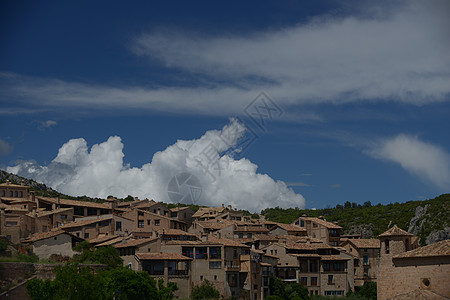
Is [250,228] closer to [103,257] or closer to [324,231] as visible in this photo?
[324,231]

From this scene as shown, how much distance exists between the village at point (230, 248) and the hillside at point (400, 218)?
64.5 feet

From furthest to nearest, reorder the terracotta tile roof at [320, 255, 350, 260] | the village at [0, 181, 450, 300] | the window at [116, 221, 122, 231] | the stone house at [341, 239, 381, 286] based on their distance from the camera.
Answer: the stone house at [341, 239, 381, 286], the window at [116, 221, 122, 231], the terracotta tile roof at [320, 255, 350, 260], the village at [0, 181, 450, 300]

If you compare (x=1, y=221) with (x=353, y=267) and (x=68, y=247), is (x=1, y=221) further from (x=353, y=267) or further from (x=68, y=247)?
(x=353, y=267)

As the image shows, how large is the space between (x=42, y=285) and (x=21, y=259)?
29.3ft

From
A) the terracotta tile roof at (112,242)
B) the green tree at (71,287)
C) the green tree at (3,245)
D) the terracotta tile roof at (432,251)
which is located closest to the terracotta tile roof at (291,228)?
the terracotta tile roof at (112,242)

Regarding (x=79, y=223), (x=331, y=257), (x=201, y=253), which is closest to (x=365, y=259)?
(x=331, y=257)

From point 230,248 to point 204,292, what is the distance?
306 inches

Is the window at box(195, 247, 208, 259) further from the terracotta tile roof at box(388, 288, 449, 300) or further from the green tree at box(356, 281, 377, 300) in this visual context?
the terracotta tile roof at box(388, 288, 449, 300)

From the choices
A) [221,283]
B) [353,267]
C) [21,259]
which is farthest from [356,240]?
[21,259]

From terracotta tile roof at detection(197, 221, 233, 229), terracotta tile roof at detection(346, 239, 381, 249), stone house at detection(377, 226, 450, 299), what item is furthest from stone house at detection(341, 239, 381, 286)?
stone house at detection(377, 226, 450, 299)

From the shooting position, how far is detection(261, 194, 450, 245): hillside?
388 ft

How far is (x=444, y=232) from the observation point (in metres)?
114

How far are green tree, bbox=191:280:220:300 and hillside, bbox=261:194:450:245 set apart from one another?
44218mm

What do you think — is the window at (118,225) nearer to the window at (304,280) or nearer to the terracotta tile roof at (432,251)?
the window at (304,280)
